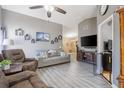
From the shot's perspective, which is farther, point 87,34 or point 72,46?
point 72,46

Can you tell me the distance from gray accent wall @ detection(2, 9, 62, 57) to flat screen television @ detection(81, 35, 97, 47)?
139 centimetres

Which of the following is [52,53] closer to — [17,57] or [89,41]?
[89,41]

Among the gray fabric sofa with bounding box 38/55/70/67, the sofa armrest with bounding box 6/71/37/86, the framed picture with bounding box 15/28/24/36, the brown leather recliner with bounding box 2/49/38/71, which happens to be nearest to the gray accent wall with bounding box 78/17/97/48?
the gray fabric sofa with bounding box 38/55/70/67

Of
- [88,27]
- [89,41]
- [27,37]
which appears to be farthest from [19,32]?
[88,27]

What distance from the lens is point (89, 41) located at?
23.6 ft

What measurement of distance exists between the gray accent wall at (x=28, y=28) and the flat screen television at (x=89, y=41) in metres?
1.39

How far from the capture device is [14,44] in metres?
6.26

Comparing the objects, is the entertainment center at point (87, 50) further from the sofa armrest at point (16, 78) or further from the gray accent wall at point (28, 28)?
the sofa armrest at point (16, 78)

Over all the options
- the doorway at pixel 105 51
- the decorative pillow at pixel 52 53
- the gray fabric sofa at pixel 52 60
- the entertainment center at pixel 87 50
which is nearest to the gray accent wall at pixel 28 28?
the decorative pillow at pixel 52 53

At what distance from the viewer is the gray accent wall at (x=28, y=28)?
6.13m

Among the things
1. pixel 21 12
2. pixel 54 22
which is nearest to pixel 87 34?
pixel 54 22

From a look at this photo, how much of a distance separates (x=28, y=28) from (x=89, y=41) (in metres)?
2.98
